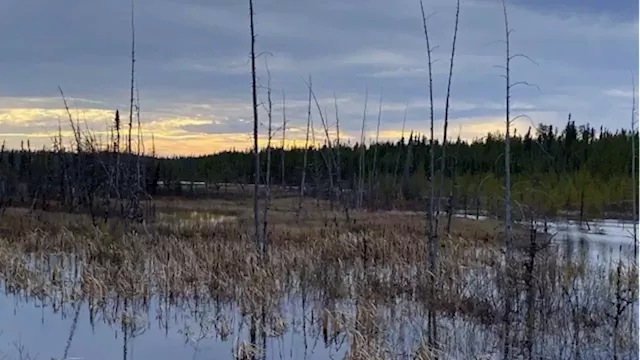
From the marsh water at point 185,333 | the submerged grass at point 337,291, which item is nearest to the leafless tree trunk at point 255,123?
the submerged grass at point 337,291

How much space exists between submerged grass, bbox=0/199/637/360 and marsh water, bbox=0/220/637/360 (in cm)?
4

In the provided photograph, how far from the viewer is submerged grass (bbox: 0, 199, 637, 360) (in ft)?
33.0

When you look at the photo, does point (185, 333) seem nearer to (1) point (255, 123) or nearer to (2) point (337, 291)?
(2) point (337, 291)

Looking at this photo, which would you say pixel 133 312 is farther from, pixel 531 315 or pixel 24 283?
pixel 531 315

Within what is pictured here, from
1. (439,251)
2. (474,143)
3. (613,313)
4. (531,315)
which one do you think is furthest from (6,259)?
(474,143)

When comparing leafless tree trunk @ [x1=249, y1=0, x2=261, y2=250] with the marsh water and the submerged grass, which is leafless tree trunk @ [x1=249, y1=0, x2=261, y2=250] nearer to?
the submerged grass

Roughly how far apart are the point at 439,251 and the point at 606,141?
195 feet

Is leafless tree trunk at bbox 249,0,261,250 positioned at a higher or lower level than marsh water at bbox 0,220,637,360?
higher

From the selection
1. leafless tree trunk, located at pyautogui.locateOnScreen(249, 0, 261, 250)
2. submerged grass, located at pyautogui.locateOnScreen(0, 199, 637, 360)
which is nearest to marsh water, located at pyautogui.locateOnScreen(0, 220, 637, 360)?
submerged grass, located at pyautogui.locateOnScreen(0, 199, 637, 360)

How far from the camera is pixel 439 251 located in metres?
15.8

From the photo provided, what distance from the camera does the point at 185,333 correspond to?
10.9m

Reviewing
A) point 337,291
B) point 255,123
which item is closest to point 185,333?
point 337,291

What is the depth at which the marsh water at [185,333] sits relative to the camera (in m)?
9.80

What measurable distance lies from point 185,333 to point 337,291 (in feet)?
10.5
